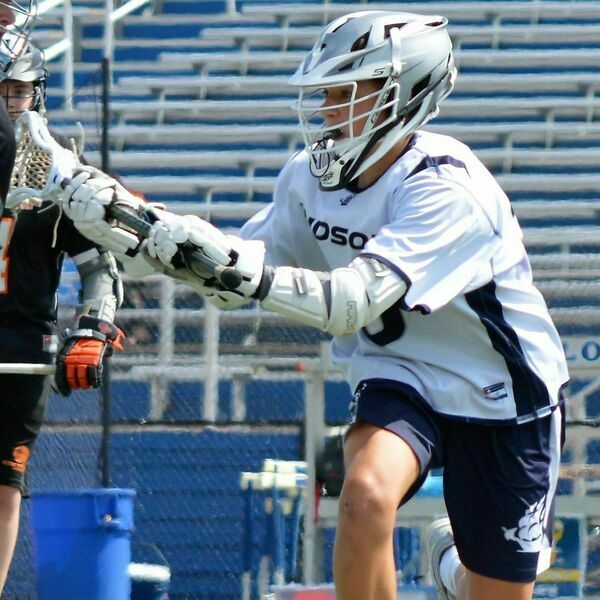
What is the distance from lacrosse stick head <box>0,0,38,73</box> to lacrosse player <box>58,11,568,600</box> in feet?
3.00

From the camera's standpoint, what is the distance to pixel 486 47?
34.7 feet

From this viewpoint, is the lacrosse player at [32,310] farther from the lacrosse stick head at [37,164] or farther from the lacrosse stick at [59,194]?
the lacrosse stick at [59,194]

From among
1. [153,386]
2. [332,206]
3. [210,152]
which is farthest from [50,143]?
[210,152]

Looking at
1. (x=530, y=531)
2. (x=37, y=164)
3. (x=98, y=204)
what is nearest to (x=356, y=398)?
(x=530, y=531)

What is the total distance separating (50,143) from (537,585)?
2.72 meters

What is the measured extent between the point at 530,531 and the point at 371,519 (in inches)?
20.3

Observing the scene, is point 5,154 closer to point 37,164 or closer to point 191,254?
point 191,254

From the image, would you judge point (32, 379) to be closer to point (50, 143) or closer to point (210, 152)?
point (50, 143)

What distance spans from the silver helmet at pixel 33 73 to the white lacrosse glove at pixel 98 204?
1458 mm

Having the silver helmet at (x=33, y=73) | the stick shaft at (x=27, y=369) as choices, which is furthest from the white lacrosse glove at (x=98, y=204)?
the silver helmet at (x=33, y=73)

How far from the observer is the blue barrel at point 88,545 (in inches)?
197

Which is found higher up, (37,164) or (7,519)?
(37,164)

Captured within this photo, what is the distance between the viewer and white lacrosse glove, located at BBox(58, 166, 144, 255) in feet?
8.83

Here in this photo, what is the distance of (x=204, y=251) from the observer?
269 cm
